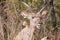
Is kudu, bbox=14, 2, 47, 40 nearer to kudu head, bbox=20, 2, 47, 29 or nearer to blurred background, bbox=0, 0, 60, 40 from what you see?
kudu head, bbox=20, 2, 47, 29

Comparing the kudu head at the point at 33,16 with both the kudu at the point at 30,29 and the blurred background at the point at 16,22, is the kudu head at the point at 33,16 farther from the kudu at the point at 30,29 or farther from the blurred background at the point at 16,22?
the blurred background at the point at 16,22

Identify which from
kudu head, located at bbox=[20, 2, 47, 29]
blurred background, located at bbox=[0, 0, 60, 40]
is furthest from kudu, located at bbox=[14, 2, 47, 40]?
blurred background, located at bbox=[0, 0, 60, 40]

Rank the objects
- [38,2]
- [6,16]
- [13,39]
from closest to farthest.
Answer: [13,39], [6,16], [38,2]

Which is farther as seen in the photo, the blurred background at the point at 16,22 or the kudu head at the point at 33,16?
the kudu head at the point at 33,16

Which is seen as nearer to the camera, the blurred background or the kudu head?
the blurred background

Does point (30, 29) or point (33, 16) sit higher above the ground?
point (33, 16)

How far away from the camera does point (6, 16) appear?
535cm

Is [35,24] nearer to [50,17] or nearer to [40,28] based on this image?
[40,28]

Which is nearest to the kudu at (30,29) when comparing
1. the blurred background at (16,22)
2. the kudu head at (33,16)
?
the kudu head at (33,16)

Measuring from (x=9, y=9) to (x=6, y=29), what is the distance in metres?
0.69

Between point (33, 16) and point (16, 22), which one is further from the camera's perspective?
point (33, 16)

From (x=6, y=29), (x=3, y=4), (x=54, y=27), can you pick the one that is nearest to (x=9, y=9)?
(x=3, y=4)

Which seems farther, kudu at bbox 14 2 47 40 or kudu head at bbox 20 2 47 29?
kudu head at bbox 20 2 47 29

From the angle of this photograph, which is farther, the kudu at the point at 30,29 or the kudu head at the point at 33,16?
the kudu head at the point at 33,16
